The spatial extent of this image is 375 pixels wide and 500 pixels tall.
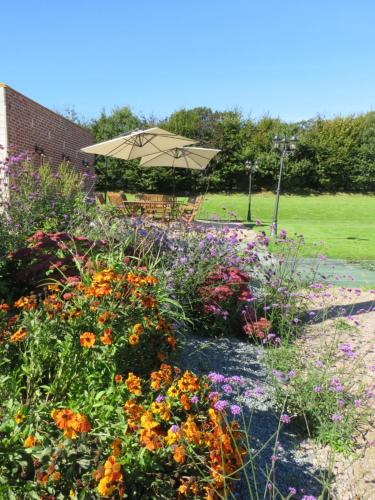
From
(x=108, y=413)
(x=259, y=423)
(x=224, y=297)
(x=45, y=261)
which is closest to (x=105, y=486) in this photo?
(x=108, y=413)

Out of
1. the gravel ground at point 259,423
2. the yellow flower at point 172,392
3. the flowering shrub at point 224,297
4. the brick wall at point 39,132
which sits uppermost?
the brick wall at point 39,132

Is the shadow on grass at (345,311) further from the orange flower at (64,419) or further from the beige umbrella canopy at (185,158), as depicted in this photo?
the beige umbrella canopy at (185,158)

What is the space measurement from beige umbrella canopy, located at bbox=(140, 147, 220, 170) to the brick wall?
6.38 feet

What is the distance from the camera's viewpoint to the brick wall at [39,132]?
9.73m

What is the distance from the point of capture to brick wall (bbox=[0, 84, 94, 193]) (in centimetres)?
973

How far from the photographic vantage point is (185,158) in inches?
426

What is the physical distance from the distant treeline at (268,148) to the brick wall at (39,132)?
10798 millimetres

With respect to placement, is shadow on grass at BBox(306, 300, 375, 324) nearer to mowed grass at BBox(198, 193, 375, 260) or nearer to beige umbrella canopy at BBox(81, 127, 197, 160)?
mowed grass at BBox(198, 193, 375, 260)

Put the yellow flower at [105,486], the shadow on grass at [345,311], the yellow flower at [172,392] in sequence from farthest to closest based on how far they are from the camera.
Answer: the shadow on grass at [345,311]
the yellow flower at [172,392]
the yellow flower at [105,486]

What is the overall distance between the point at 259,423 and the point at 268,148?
86.3 ft

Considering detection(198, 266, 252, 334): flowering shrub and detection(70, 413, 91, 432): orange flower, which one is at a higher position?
detection(70, 413, 91, 432): orange flower

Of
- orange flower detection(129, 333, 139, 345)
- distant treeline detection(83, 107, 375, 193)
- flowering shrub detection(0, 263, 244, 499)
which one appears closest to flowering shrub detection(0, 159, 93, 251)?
flowering shrub detection(0, 263, 244, 499)

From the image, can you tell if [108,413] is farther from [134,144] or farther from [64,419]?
[134,144]

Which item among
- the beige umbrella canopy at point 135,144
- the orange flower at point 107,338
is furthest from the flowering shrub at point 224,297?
the beige umbrella canopy at point 135,144
